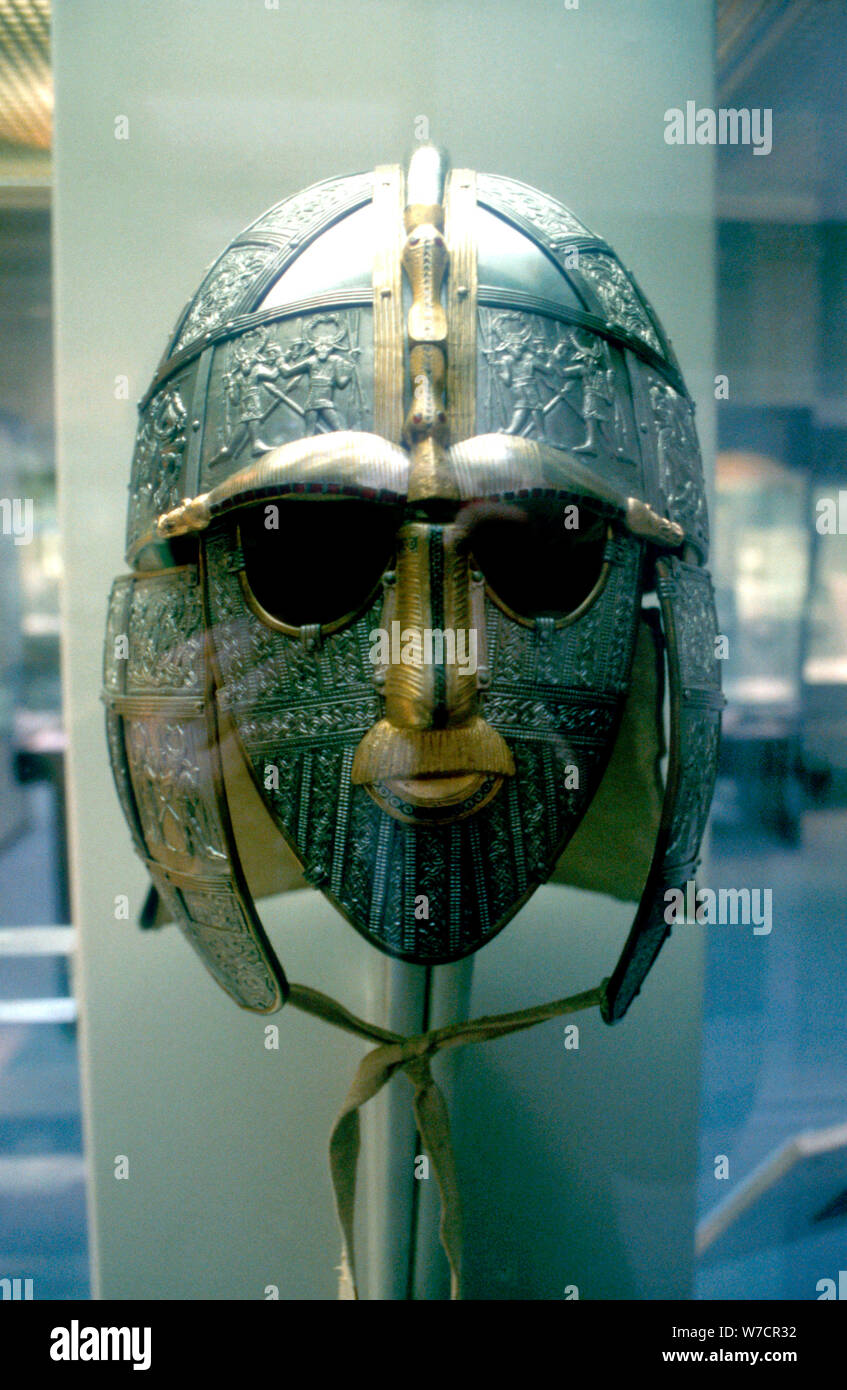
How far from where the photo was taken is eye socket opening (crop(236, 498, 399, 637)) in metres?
0.83

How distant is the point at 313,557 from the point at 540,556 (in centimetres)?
21

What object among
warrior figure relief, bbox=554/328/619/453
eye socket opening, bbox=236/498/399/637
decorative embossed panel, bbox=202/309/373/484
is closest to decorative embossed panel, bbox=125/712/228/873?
eye socket opening, bbox=236/498/399/637

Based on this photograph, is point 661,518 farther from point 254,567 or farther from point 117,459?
point 117,459

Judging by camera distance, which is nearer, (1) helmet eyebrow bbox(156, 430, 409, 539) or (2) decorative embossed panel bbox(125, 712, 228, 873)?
(1) helmet eyebrow bbox(156, 430, 409, 539)

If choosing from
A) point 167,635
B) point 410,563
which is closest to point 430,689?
point 410,563

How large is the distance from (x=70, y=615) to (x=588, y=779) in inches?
28.7

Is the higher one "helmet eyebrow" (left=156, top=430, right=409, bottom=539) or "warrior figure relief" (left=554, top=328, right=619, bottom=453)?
"warrior figure relief" (left=554, top=328, right=619, bottom=453)

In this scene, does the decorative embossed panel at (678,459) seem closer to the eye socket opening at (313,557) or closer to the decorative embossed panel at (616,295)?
the decorative embossed panel at (616,295)

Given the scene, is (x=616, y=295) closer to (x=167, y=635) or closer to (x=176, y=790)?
(x=167, y=635)

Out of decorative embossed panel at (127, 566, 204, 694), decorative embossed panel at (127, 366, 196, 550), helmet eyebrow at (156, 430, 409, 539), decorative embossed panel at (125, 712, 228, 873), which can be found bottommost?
decorative embossed panel at (125, 712, 228, 873)

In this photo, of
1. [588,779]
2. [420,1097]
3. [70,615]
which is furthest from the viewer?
[70,615]

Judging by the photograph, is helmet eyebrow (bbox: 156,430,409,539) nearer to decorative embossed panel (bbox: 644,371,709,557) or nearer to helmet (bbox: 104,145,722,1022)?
helmet (bbox: 104,145,722,1022)
